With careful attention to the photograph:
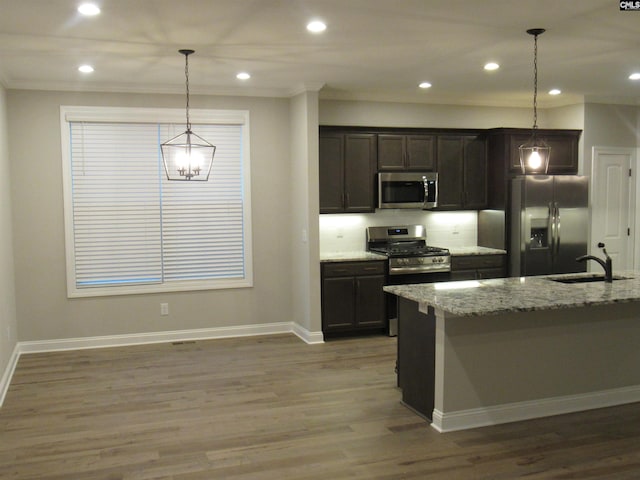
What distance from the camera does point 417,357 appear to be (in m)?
4.34

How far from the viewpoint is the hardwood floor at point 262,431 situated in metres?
3.52

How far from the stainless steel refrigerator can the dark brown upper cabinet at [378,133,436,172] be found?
103cm

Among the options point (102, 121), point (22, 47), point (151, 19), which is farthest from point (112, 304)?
point (151, 19)

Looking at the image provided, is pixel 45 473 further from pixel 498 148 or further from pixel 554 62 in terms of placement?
pixel 498 148

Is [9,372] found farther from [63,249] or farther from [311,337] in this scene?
[311,337]

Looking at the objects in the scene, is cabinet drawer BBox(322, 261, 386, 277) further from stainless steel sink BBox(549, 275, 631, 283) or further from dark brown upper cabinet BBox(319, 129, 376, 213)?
stainless steel sink BBox(549, 275, 631, 283)

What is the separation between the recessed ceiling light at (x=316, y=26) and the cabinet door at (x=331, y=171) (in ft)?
8.06

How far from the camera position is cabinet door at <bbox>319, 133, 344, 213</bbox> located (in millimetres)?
6676

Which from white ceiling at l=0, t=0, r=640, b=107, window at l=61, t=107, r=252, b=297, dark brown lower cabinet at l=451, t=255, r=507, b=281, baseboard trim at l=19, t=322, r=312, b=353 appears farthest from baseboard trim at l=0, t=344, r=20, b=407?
dark brown lower cabinet at l=451, t=255, r=507, b=281

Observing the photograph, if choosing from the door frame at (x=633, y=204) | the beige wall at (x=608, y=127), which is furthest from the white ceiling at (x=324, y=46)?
the door frame at (x=633, y=204)

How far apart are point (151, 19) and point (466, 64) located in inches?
110

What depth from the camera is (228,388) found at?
500 cm

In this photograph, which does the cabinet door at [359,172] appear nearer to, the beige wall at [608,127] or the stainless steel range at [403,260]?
the stainless steel range at [403,260]

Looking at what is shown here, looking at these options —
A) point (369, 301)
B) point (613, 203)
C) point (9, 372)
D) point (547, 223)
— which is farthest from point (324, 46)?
point (613, 203)
